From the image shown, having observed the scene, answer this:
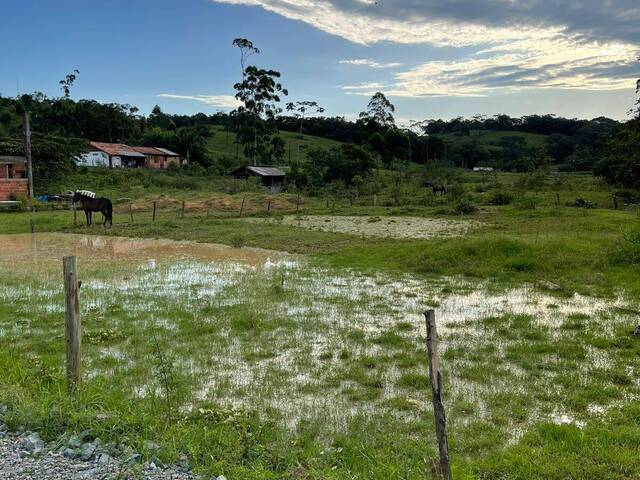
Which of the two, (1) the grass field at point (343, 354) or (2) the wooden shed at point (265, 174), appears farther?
(2) the wooden shed at point (265, 174)

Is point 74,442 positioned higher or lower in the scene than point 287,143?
lower

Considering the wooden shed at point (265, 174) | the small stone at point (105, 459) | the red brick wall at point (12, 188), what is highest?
the wooden shed at point (265, 174)

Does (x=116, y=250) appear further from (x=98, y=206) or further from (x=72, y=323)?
Answer: (x=72, y=323)

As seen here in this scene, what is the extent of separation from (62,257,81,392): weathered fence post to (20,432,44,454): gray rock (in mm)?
969

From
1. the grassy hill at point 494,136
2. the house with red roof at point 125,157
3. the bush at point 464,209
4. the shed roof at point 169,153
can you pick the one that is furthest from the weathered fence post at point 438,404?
the grassy hill at point 494,136

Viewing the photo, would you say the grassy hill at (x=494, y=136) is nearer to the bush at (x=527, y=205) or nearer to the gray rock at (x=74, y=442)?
the bush at (x=527, y=205)

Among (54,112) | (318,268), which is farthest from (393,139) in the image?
(318,268)

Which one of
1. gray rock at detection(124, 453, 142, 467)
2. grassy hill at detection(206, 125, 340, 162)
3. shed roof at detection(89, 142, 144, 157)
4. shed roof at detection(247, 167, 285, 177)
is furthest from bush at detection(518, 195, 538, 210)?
grassy hill at detection(206, 125, 340, 162)

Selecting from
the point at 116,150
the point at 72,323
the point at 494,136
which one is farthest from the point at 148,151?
the point at 494,136

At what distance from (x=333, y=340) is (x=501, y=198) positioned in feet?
99.2

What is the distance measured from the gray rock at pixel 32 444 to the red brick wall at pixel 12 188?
113 feet

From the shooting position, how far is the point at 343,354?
782 cm

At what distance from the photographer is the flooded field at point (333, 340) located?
6.15 m

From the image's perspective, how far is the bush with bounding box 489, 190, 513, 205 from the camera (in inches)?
1405
